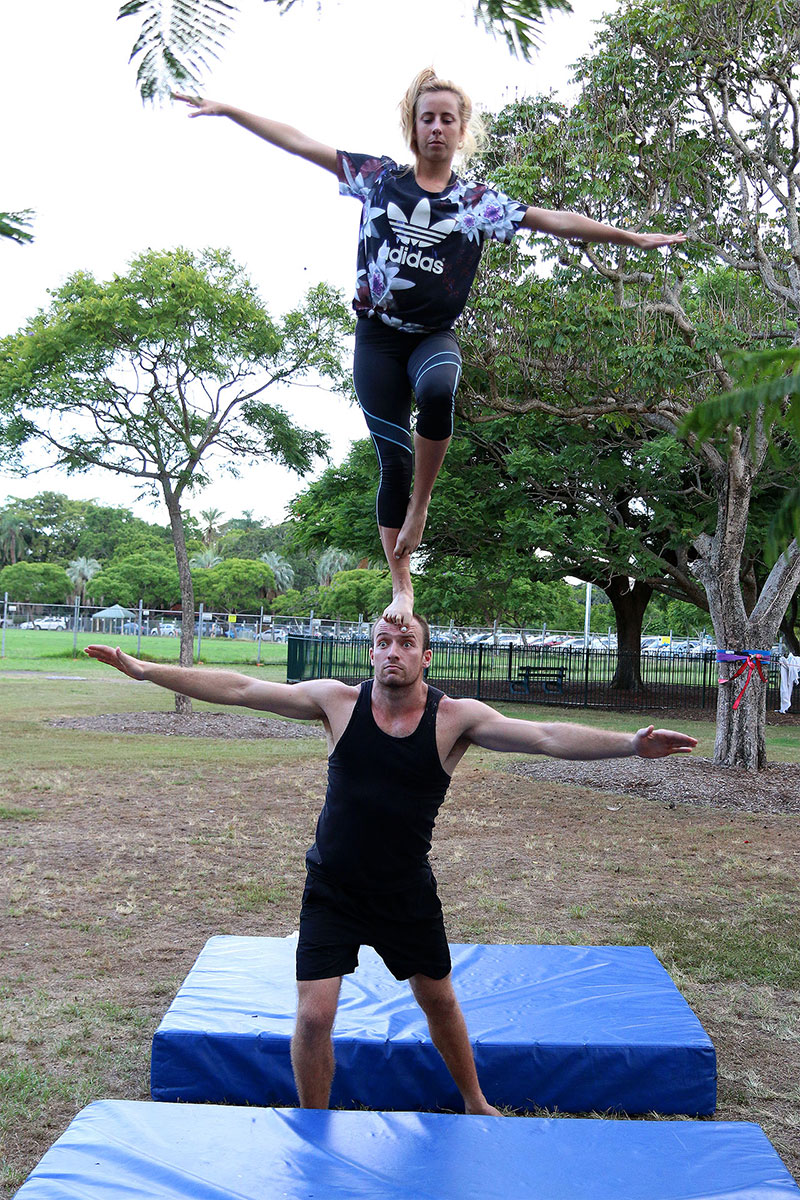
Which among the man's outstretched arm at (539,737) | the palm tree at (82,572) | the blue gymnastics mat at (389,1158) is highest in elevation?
the palm tree at (82,572)

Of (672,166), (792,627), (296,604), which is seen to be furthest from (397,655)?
(296,604)

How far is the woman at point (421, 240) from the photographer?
9.08 ft

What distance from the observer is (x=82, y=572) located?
80.2 metres

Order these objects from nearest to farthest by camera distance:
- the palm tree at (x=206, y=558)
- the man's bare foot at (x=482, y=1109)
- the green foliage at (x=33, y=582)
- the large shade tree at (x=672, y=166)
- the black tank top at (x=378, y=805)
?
the black tank top at (x=378, y=805) < the man's bare foot at (x=482, y=1109) < the large shade tree at (x=672, y=166) < the green foliage at (x=33, y=582) < the palm tree at (x=206, y=558)

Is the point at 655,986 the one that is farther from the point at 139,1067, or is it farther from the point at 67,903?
the point at 67,903

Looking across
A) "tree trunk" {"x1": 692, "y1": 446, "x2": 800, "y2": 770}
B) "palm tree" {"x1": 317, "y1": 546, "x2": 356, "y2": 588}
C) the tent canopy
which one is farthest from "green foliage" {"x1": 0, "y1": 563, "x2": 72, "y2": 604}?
"tree trunk" {"x1": 692, "y1": 446, "x2": 800, "y2": 770}

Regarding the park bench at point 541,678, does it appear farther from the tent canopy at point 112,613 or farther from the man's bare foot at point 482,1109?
the tent canopy at point 112,613

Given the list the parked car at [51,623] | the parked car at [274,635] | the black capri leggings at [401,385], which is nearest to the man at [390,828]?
the black capri leggings at [401,385]

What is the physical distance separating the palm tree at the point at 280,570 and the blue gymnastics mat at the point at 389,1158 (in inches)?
3094

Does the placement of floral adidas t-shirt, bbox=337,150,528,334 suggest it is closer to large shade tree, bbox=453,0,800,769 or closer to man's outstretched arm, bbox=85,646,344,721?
man's outstretched arm, bbox=85,646,344,721

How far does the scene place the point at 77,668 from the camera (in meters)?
35.4

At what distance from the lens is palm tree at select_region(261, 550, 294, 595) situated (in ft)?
270

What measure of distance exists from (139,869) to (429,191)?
21.2 feet

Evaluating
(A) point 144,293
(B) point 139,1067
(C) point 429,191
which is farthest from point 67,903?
(A) point 144,293
